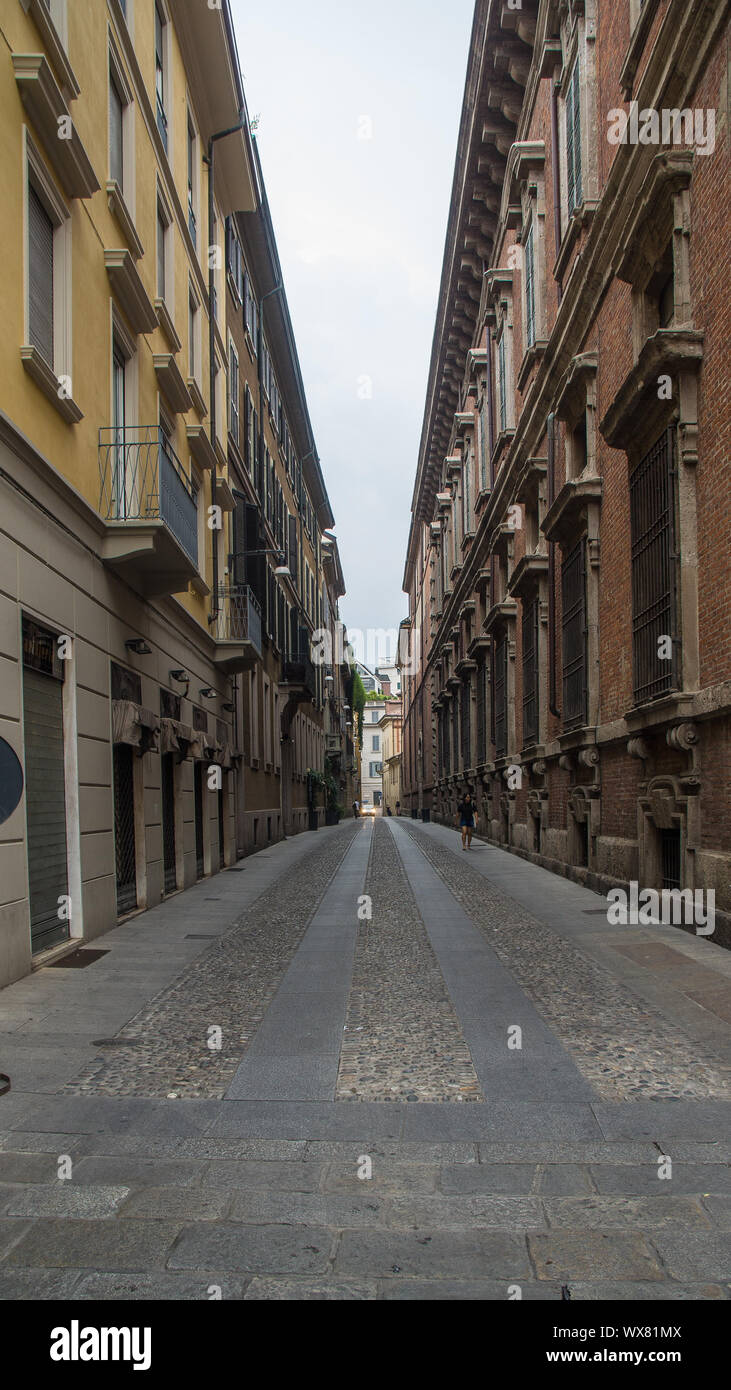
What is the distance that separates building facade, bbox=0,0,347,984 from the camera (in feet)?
26.3

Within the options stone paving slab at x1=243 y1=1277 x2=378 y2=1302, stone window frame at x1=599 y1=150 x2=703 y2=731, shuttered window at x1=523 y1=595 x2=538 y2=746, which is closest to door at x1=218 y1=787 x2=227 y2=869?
shuttered window at x1=523 y1=595 x2=538 y2=746

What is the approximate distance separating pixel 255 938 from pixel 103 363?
6070 mm

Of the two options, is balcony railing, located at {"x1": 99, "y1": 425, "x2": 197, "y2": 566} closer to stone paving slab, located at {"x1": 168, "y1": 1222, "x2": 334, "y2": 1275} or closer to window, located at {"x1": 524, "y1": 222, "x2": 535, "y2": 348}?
stone paving slab, located at {"x1": 168, "y1": 1222, "x2": 334, "y2": 1275}

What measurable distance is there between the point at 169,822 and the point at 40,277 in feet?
25.6

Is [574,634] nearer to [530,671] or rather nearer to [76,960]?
[530,671]

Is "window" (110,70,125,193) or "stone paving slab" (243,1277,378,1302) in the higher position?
"window" (110,70,125,193)

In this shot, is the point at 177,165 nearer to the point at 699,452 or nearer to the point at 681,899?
the point at 699,452

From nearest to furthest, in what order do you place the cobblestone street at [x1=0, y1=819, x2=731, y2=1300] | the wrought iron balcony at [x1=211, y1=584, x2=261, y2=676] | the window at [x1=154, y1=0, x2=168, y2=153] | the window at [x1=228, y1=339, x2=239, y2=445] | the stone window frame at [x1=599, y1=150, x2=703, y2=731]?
the cobblestone street at [x1=0, y1=819, x2=731, y2=1300]
the stone window frame at [x1=599, y1=150, x2=703, y2=731]
the window at [x1=154, y1=0, x2=168, y2=153]
the wrought iron balcony at [x1=211, y1=584, x2=261, y2=676]
the window at [x1=228, y1=339, x2=239, y2=445]

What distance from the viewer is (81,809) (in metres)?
9.50

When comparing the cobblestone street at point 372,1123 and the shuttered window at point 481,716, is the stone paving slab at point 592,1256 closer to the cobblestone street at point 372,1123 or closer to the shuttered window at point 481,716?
the cobblestone street at point 372,1123

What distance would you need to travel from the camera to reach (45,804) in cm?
869

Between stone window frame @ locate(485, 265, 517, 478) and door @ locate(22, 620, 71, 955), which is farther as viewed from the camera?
stone window frame @ locate(485, 265, 517, 478)

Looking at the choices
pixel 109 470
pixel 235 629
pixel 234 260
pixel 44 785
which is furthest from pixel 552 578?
pixel 234 260

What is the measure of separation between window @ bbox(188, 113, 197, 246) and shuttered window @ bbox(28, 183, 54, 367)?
8.56 meters
